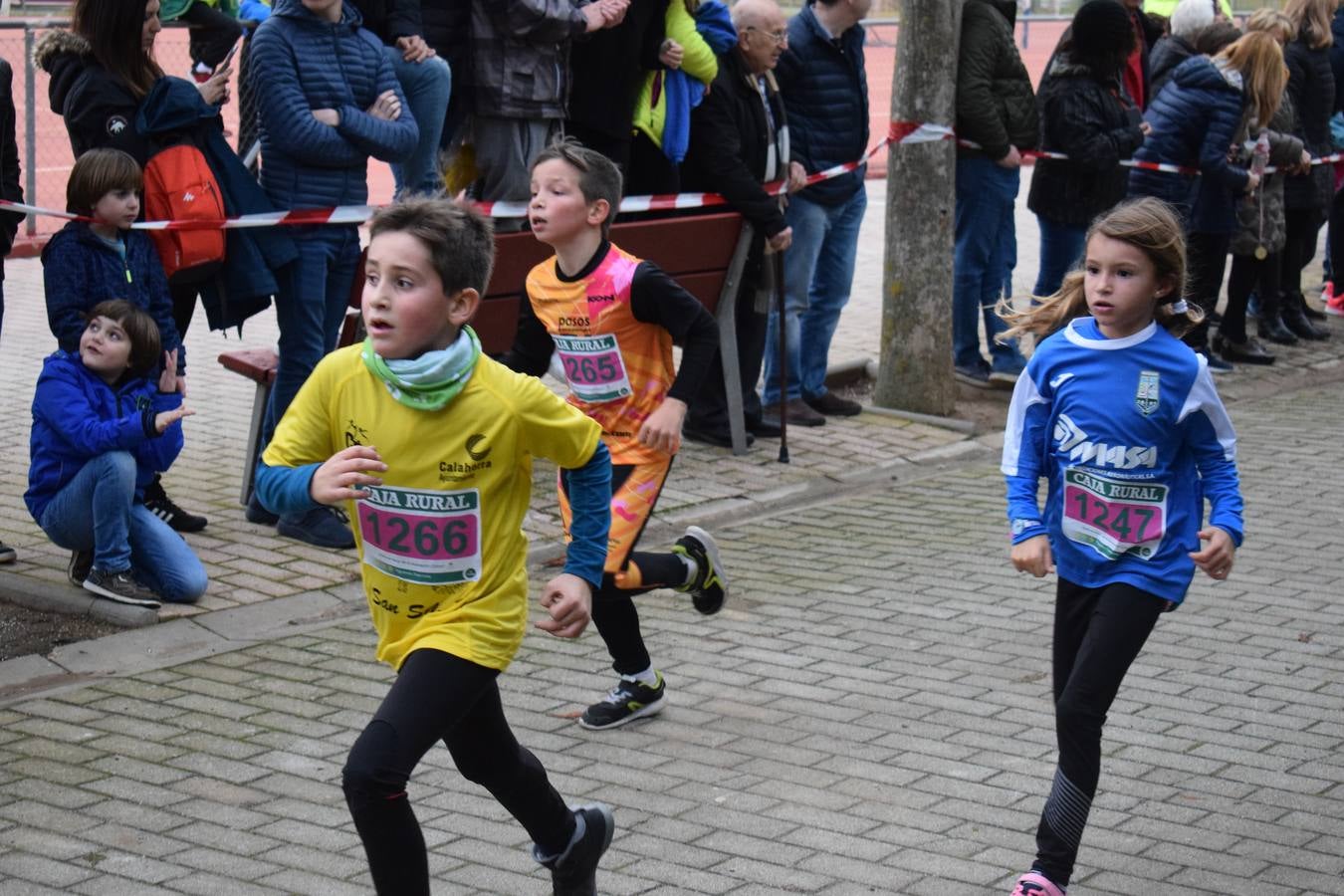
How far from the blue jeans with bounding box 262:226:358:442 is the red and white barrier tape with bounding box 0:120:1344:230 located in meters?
0.11

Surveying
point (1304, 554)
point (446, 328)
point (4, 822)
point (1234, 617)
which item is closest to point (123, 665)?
point (4, 822)

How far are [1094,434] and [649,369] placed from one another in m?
1.72

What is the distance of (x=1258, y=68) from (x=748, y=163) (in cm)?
384

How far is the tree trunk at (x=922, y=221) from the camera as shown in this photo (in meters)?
10.1

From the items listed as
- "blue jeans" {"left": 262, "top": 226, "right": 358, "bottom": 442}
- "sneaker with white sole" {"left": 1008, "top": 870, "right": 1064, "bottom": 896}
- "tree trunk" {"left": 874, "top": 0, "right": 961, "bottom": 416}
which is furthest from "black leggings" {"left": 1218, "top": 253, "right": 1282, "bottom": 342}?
"sneaker with white sole" {"left": 1008, "top": 870, "right": 1064, "bottom": 896}

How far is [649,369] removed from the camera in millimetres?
5910

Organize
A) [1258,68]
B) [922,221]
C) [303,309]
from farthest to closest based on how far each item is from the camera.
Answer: [1258,68], [922,221], [303,309]

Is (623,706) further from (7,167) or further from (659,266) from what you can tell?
(659,266)

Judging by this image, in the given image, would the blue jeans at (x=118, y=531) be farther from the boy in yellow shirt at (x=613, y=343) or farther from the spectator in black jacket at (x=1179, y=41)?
the spectator in black jacket at (x=1179, y=41)

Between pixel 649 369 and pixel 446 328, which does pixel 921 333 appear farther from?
pixel 446 328

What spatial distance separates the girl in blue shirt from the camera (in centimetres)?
453

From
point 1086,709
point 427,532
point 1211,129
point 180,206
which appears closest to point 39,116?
point 180,206

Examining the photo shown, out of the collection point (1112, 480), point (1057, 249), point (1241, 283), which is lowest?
point (1241, 283)

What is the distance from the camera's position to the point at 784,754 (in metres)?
5.58
